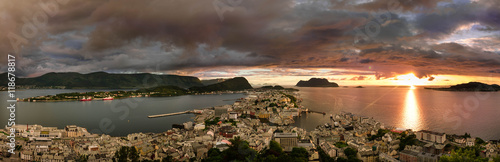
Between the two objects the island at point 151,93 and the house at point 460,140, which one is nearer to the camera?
the house at point 460,140

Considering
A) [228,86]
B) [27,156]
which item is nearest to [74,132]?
[27,156]

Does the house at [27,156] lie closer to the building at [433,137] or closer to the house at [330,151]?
the house at [330,151]

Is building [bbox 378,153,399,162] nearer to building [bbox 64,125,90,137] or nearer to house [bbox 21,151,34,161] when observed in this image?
house [bbox 21,151,34,161]

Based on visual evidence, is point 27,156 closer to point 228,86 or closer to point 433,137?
point 433,137

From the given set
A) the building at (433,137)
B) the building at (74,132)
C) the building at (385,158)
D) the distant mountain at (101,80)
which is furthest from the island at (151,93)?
the building at (433,137)

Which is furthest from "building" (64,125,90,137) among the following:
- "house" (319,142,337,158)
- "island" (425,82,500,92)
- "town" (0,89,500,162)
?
"island" (425,82,500,92)

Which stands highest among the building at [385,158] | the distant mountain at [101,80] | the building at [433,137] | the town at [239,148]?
the distant mountain at [101,80]
